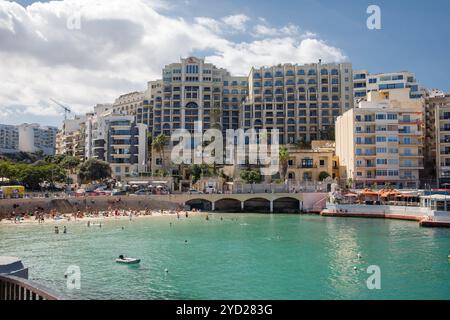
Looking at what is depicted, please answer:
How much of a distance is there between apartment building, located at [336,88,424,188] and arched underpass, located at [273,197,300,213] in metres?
14.1

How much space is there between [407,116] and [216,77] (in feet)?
229

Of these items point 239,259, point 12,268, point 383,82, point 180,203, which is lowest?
point 239,259

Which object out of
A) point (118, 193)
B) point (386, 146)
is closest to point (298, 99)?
point (386, 146)

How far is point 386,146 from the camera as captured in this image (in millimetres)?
90000

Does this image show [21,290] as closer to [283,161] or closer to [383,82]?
[283,161]

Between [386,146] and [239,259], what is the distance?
6318cm

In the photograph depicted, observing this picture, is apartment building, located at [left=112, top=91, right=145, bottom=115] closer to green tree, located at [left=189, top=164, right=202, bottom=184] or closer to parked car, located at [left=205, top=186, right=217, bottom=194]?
green tree, located at [left=189, top=164, right=202, bottom=184]

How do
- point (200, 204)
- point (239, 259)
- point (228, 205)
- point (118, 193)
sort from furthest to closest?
point (228, 205)
point (200, 204)
point (118, 193)
point (239, 259)

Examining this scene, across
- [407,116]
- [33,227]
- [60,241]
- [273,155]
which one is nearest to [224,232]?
[60,241]

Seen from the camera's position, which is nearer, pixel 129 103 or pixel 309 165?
pixel 309 165

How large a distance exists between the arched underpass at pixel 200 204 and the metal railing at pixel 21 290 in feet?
250

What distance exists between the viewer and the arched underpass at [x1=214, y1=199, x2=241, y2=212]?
9269cm

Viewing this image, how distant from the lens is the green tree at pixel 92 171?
316 ft

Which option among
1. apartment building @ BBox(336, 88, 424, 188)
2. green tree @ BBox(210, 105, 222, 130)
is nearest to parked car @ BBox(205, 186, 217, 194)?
apartment building @ BBox(336, 88, 424, 188)
